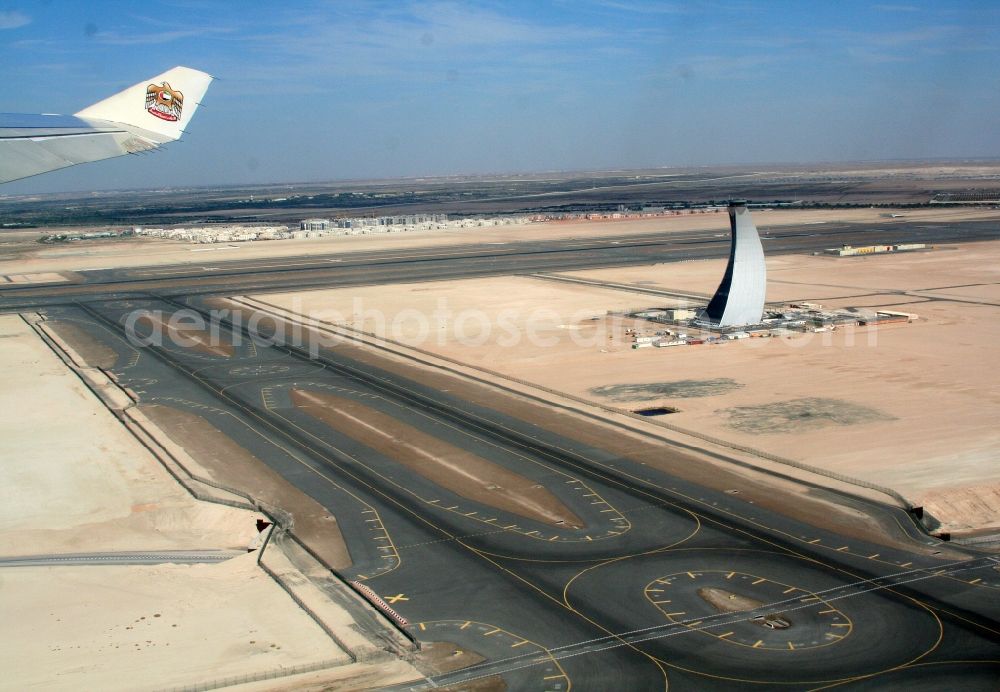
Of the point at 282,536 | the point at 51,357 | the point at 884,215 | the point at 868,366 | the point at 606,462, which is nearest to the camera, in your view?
the point at 282,536

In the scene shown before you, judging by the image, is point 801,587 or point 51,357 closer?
point 801,587

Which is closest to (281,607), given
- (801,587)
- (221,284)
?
(801,587)

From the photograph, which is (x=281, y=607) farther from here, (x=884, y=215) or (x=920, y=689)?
(x=884, y=215)

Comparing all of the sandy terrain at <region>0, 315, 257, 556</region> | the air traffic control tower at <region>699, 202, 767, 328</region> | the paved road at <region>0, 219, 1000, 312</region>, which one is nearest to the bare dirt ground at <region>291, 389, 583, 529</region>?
the sandy terrain at <region>0, 315, 257, 556</region>

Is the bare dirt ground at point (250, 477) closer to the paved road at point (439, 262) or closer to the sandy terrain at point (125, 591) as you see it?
the sandy terrain at point (125, 591)

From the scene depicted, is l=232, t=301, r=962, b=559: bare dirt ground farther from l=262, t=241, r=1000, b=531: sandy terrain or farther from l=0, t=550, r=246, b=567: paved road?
l=0, t=550, r=246, b=567: paved road


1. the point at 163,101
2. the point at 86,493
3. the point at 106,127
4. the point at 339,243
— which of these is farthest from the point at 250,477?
the point at 339,243
